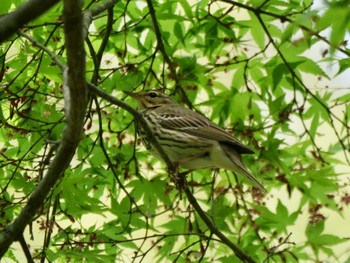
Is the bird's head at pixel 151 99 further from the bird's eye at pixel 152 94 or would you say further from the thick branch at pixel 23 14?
the thick branch at pixel 23 14

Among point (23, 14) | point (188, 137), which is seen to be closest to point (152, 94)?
point (188, 137)

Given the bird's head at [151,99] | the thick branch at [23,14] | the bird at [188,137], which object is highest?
the bird's head at [151,99]

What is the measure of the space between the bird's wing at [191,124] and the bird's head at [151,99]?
59 mm

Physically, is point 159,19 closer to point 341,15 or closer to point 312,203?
point 312,203

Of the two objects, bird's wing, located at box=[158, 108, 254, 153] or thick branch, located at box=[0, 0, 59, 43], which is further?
bird's wing, located at box=[158, 108, 254, 153]

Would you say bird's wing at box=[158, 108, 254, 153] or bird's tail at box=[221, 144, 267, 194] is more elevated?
bird's wing at box=[158, 108, 254, 153]

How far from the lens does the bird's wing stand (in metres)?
3.88

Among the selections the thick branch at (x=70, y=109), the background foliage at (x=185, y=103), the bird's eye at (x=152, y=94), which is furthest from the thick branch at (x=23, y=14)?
the bird's eye at (x=152, y=94)

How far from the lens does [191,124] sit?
4.05 metres

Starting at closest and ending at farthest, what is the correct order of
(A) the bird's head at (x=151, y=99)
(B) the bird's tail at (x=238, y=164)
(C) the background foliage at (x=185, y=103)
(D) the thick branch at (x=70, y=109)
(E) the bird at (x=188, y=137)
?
1. (D) the thick branch at (x=70, y=109)
2. (C) the background foliage at (x=185, y=103)
3. (B) the bird's tail at (x=238, y=164)
4. (E) the bird at (x=188, y=137)
5. (A) the bird's head at (x=151, y=99)

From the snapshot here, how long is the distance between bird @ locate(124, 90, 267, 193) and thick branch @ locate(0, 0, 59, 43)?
7.08 ft

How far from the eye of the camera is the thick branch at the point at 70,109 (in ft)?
5.60

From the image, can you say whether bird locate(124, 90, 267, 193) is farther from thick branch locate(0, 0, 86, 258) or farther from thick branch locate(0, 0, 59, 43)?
thick branch locate(0, 0, 59, 43)

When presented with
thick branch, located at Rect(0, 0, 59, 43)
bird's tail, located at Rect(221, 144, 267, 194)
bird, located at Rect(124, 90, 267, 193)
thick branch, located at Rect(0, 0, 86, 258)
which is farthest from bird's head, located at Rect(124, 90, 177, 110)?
thick branch, located at Rect(0, 0, 59, 43)
